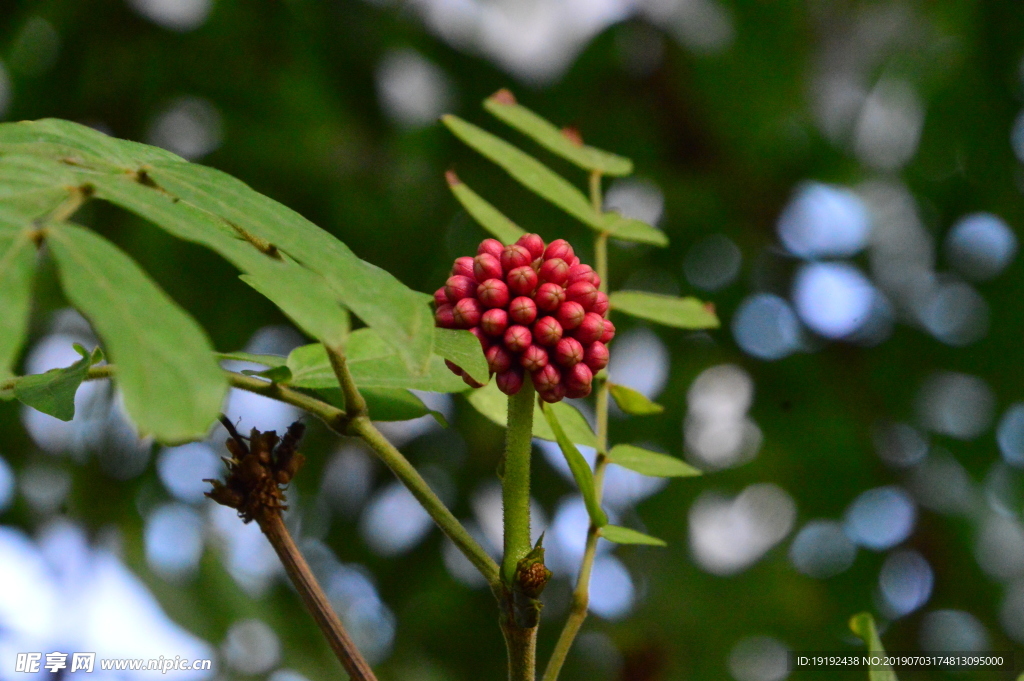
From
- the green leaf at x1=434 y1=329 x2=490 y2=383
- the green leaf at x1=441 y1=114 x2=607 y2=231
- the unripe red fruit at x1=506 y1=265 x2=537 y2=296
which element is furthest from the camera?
the green leaf at x1=441 y1=114 x2=607 y2=231

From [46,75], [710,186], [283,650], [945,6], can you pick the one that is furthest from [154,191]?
[945,6]

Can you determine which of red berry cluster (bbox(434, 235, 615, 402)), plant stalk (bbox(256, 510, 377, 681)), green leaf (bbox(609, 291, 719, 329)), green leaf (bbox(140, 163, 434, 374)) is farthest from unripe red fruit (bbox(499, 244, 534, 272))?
green leaf (bbox(609, 291, 719, 329))

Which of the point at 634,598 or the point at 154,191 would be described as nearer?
the point at 154,191

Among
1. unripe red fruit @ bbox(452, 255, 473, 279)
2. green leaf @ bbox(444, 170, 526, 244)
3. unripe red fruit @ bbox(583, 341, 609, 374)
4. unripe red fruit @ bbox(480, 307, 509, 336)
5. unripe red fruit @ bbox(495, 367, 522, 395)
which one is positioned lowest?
→ green leaf @ bbox(444, 170, 526, 244)

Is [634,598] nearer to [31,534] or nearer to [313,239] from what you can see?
[31,534]

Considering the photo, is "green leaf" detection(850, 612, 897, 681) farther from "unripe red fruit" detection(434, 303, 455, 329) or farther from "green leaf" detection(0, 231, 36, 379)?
"green leaf" detection(0, 231, 36, 379)

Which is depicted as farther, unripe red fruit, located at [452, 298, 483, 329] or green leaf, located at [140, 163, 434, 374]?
unripe red fruit, located at [452, 298, 483, 329]
